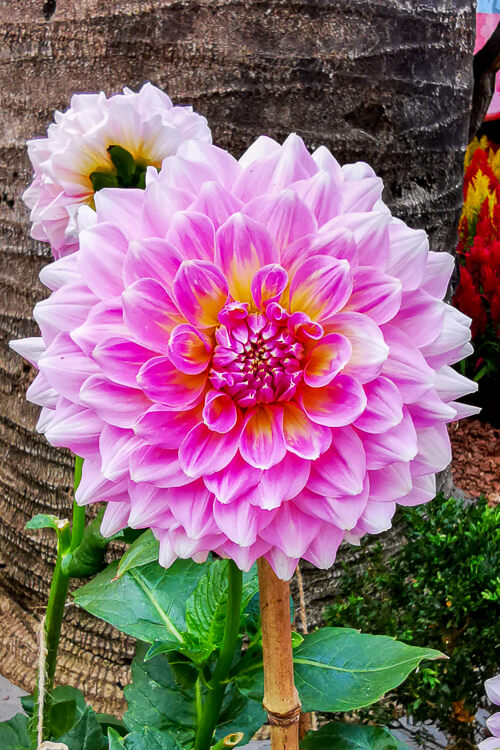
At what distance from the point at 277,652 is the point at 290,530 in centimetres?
10

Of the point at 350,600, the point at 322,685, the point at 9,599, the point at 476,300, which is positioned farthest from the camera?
the point at 476,300

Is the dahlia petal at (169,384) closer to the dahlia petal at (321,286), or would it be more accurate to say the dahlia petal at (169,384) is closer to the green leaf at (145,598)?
the dahlia petal at (321,286)

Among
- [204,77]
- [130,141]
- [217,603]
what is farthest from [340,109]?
[217,603]

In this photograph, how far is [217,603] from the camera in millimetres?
519

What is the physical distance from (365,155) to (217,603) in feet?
2.89

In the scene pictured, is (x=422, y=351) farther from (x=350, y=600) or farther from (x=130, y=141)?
(x=350, y=600)

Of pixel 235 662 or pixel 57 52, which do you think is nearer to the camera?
pixel 235 662

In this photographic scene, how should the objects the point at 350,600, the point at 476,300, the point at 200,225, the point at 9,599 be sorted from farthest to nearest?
the point at 476,300 → the point at 9,599 → the point at 350,600 → the point at 200,225

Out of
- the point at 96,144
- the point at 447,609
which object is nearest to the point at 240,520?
the point at 96,144

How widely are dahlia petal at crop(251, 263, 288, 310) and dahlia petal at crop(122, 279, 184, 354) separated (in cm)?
4

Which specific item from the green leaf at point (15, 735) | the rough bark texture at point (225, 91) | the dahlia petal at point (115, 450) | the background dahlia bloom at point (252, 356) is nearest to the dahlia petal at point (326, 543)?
the background dahlia bloom at point (252, 356)

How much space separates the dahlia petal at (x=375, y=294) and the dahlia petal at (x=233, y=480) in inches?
3.7

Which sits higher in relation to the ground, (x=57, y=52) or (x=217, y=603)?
(x=57, y=52)

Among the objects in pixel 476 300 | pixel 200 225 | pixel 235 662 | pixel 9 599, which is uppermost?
pixel 200 225
